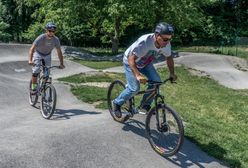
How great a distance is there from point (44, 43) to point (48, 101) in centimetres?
155

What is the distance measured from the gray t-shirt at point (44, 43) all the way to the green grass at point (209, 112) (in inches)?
76.8

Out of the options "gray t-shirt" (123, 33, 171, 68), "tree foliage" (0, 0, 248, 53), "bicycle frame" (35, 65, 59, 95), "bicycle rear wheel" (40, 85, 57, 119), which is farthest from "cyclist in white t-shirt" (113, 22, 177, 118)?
"tree foliage" (0, 0, 248, 53)

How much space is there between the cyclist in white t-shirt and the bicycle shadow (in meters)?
0.53

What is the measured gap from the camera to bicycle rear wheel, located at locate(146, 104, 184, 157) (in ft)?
24.8

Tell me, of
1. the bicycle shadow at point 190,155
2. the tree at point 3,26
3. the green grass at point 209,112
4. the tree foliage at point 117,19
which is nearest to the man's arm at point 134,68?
the bicycle shadow at point 190,155

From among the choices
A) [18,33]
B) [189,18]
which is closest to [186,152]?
[189,18]

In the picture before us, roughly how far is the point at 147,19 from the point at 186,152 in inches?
862

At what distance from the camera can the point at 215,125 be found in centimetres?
1050

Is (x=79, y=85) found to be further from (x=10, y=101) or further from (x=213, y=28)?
(x=213, y=28)

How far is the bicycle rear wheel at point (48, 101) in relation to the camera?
33.3ft

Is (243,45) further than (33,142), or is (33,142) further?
(243,45)

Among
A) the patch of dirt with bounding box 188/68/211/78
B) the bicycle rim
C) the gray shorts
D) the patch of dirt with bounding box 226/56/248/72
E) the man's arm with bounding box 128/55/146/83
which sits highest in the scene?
the man's arm with bounding box 128/55/146/83

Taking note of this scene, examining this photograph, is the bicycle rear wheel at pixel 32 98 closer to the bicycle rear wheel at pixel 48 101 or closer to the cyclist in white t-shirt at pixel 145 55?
the bicycle rear wheel at pixel 48 101

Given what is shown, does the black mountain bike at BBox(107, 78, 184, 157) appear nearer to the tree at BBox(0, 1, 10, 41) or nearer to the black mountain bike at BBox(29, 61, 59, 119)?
the black mountain bike at BBox(29, 61, 59, 119)
